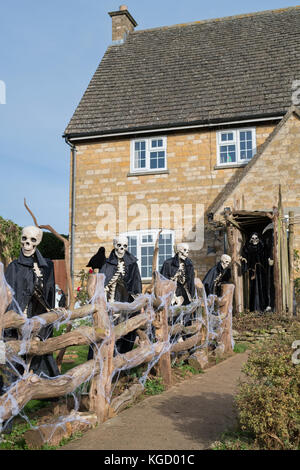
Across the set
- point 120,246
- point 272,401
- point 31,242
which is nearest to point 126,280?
point 120,246

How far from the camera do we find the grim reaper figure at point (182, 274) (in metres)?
9.41

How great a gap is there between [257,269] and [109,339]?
932 cm

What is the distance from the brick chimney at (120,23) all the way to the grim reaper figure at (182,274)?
14.5m

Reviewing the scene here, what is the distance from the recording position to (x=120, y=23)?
2155 centimetres

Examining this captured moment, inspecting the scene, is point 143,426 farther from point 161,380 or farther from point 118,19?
point 118,19

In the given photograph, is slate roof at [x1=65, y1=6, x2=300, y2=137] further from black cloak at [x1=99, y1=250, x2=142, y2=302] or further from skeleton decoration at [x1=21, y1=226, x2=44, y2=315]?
skeleton decoration at [x1=21, y1=226, x2=44, y2=315]

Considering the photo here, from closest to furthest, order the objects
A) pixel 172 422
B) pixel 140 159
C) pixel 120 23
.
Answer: pixel 172 422 → pixel 140 159 → pixel 120 23

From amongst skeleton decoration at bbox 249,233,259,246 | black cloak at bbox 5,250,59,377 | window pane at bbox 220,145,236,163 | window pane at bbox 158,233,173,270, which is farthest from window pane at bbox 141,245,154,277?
black cloak at bbox 5,250,59,377

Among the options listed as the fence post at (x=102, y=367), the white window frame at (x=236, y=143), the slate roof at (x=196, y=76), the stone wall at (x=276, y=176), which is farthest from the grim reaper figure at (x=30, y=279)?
the slate roof at (x=196, y=76)

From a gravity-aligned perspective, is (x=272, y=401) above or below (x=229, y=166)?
below

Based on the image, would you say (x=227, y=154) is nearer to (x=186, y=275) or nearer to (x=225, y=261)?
(x=225, y=261)

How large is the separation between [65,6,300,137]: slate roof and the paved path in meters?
11.5

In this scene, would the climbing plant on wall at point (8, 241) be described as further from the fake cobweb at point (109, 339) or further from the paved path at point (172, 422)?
the paved path at point (172, 422)

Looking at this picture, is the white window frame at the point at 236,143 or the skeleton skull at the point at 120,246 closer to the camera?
the skeleton skull at the point at 120,246
